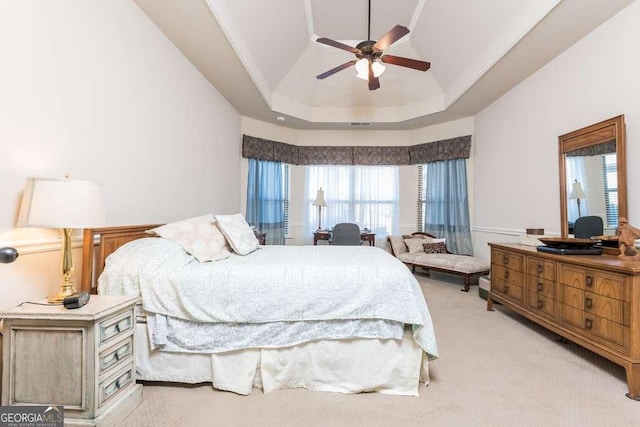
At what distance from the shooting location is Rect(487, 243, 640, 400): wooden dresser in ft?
5.96

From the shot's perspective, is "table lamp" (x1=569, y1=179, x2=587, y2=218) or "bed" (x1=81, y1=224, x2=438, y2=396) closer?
"bed" (x1=81, y1=224, x2=438, y2=396)

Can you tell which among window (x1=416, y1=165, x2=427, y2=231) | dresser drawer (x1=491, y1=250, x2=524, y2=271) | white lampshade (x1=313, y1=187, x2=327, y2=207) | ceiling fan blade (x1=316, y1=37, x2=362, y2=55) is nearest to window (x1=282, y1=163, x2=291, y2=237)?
white lampshade (x1=313, y1=187, x2=327, y2=207)

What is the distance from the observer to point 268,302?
183 centimetres

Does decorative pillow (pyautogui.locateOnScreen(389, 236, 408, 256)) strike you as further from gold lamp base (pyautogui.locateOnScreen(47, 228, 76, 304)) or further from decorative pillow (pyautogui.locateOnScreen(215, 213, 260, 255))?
gold lamp base (pyautogui.locateOnScreen(47, 228, 76, 304))

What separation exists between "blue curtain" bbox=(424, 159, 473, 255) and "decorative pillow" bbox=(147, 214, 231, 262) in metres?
3.93

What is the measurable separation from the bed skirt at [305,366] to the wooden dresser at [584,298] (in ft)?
3.86

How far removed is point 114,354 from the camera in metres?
1.58

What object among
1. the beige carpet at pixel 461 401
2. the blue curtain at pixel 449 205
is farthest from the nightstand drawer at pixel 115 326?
the blue curtain at pixel 449 205

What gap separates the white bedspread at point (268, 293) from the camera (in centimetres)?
181

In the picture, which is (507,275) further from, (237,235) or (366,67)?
(237,235)

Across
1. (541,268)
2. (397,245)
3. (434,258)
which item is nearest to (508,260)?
(541,268)

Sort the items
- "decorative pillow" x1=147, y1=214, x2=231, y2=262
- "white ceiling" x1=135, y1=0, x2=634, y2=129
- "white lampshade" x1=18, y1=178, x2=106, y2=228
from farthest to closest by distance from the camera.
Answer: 1. "white ceiling" x1=135, y1=0, x2=634, y2=129
2. "decorative pillow" x1=147, y1=214, x2=231, y2=262
3. "white lampshade" x1=18, y1=178, x2=106, y2=228

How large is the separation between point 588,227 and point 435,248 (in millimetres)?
2311

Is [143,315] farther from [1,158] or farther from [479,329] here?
[479,329]
